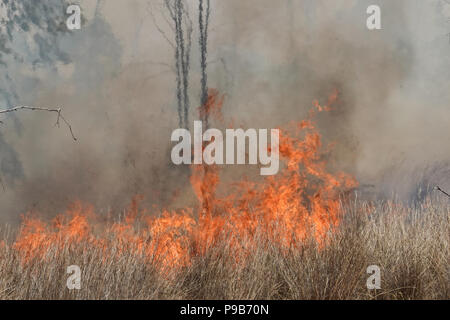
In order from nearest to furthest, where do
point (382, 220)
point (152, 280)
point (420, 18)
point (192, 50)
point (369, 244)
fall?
point (152, 280)
point (369, 244)
point (382, 220)
point (420, 18)
point (192, 50)

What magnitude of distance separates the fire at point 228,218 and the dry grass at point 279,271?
18 cm

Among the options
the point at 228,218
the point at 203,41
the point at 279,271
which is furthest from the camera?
the point at 203,41

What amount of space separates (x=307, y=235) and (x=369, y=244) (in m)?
0.80

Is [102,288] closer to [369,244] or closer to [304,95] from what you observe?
[369,244]

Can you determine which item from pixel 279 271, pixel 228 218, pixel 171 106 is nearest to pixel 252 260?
pixel 279 271

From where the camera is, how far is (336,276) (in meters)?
5.81

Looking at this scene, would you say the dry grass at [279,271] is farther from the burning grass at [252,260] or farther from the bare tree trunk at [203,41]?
the bare tree trunk at [203,41]

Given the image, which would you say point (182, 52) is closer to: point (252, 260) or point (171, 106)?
point (171, 106)

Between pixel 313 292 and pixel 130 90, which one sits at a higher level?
pixel 130 90

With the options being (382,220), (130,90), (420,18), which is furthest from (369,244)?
(130,90)

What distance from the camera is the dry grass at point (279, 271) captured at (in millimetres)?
5746

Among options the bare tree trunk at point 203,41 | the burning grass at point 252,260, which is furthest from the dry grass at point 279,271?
the bare tree trunk at point 203,41

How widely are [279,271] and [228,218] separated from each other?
1301 mm

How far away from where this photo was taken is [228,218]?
23.7ft
